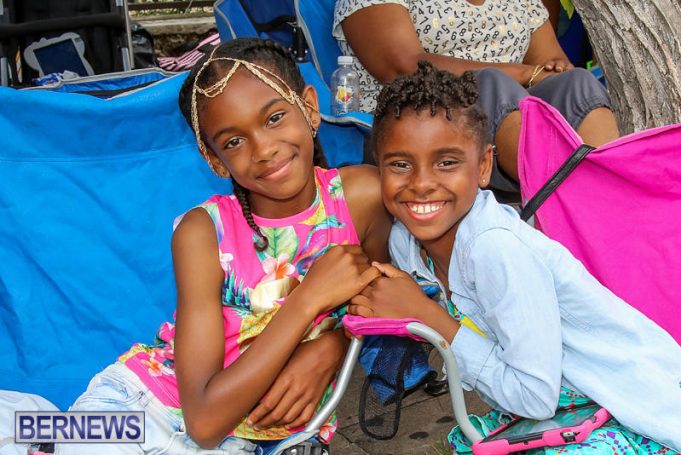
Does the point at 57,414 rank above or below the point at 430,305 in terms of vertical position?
below

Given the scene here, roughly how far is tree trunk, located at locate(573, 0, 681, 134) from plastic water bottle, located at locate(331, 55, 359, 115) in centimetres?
97

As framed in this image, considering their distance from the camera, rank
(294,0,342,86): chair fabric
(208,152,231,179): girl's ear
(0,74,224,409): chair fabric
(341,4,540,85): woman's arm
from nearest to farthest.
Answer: (208,152,231,179): girl's ear
(0,74,224,409): chair fabric
(341,4,540,85): woman's arm
(294,0,342,86): chair fabric

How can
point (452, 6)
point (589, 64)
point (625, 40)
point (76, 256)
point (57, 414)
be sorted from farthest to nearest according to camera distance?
point (589, 64), point (452, 6), point (76, 256), point (625, 40), point (57, 414)

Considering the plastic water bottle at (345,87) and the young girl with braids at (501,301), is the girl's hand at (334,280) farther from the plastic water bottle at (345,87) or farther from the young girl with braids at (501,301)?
the plastic water bottle at (345,87)

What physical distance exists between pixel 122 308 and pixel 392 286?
1.08 metres

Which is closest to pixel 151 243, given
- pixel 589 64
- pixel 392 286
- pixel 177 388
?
pixel 177 388

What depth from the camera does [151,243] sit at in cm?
246

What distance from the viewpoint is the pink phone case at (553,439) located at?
1.56m

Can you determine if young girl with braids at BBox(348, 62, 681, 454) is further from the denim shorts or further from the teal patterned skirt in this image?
the denim shorts

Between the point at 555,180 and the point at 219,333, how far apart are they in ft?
2.76

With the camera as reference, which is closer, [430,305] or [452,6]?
[430,305]

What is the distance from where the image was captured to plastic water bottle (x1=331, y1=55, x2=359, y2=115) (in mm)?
2891

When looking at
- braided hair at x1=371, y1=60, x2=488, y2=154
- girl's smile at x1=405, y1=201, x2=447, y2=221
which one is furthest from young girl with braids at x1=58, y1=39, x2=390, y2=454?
braided hair at x1=371, y1=60, x2=488, y2=154

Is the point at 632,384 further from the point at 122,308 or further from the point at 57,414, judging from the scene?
the point at 122,308
